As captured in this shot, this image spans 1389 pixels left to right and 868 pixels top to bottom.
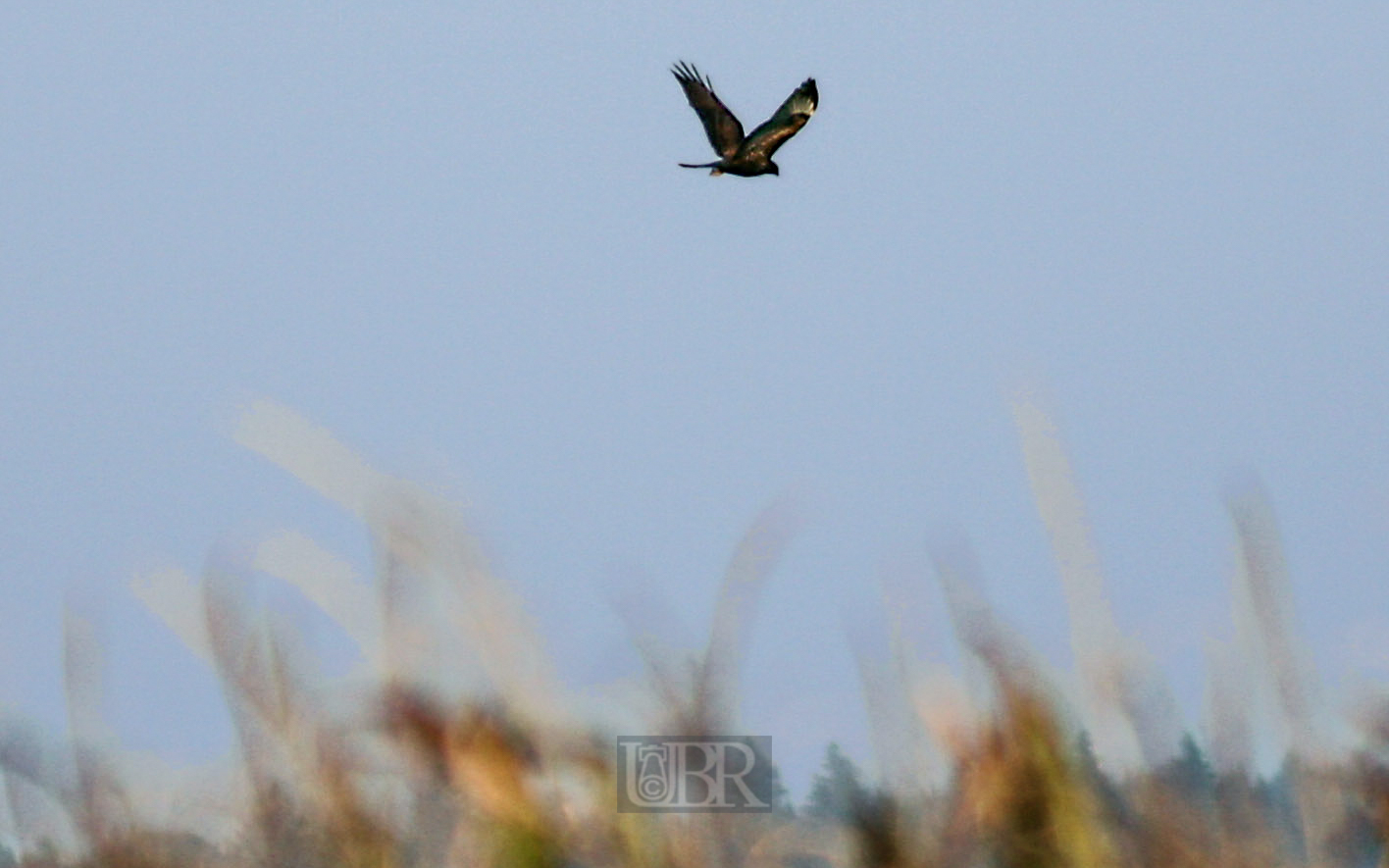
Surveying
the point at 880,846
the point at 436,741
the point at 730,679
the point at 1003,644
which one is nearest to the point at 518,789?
the point at 436,741

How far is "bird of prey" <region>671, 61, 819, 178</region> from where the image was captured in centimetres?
917

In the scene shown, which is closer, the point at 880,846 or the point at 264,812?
the point at 880,846

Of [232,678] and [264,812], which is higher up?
[232,678]

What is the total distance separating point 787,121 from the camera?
9141 millimetres

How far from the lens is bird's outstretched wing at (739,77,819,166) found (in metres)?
9.12

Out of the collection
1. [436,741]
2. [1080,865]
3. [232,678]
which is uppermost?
[232,678]

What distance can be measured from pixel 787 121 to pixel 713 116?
0.73 m

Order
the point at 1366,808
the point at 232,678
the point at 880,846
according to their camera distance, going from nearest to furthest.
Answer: the point at 880,846 < the point at 1366,808 < the point at 232,678

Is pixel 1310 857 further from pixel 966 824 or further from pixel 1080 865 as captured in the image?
pixel 966 824

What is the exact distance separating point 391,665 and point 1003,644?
1415 millimetres

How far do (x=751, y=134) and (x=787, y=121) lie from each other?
334mm

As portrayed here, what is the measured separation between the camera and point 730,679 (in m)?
3.89

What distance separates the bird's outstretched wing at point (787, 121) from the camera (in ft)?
29.9

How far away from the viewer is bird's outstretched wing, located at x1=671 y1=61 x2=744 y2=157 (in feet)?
31.5
